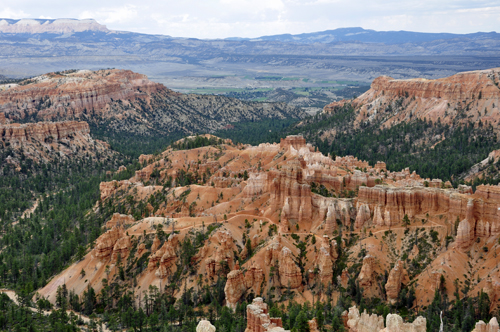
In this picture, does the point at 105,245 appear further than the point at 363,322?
Yes

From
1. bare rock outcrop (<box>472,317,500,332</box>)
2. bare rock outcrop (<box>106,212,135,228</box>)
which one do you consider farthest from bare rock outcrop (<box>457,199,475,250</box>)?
bare rock outcrop (<box>106,212,135,228</box>)

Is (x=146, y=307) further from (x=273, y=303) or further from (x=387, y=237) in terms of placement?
(x=387, y=237)

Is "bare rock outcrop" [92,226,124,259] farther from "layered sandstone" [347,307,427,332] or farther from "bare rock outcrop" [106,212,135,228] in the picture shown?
"layered sandstone" [347,307,427,332]

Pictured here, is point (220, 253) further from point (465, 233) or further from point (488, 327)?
point (488, 327)

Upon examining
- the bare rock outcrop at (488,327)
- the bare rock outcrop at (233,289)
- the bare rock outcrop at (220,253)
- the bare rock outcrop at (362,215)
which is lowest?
the bare rock outcrop at (233,289)

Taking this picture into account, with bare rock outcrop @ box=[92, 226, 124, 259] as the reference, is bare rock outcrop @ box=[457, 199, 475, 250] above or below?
above

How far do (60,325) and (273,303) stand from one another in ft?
107

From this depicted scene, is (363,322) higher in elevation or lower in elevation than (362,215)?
lower

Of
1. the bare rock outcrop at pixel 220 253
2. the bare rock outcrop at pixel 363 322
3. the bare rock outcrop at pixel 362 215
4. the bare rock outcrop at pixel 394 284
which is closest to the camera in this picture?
the bare rock outcrop at pixel 363 322

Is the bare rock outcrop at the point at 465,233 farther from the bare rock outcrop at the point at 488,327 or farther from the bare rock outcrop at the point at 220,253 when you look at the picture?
the bare rock outcrop at the point at 220,253

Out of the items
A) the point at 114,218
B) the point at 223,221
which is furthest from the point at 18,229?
the point at 223,221

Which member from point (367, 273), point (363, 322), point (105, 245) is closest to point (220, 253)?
point (105, 245)

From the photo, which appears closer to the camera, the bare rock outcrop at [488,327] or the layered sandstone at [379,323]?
the layered sandstone at [379,323]

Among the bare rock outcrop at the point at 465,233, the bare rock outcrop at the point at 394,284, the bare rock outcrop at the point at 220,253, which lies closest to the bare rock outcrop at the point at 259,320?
the bare rock outcrop at the point at 394,284
